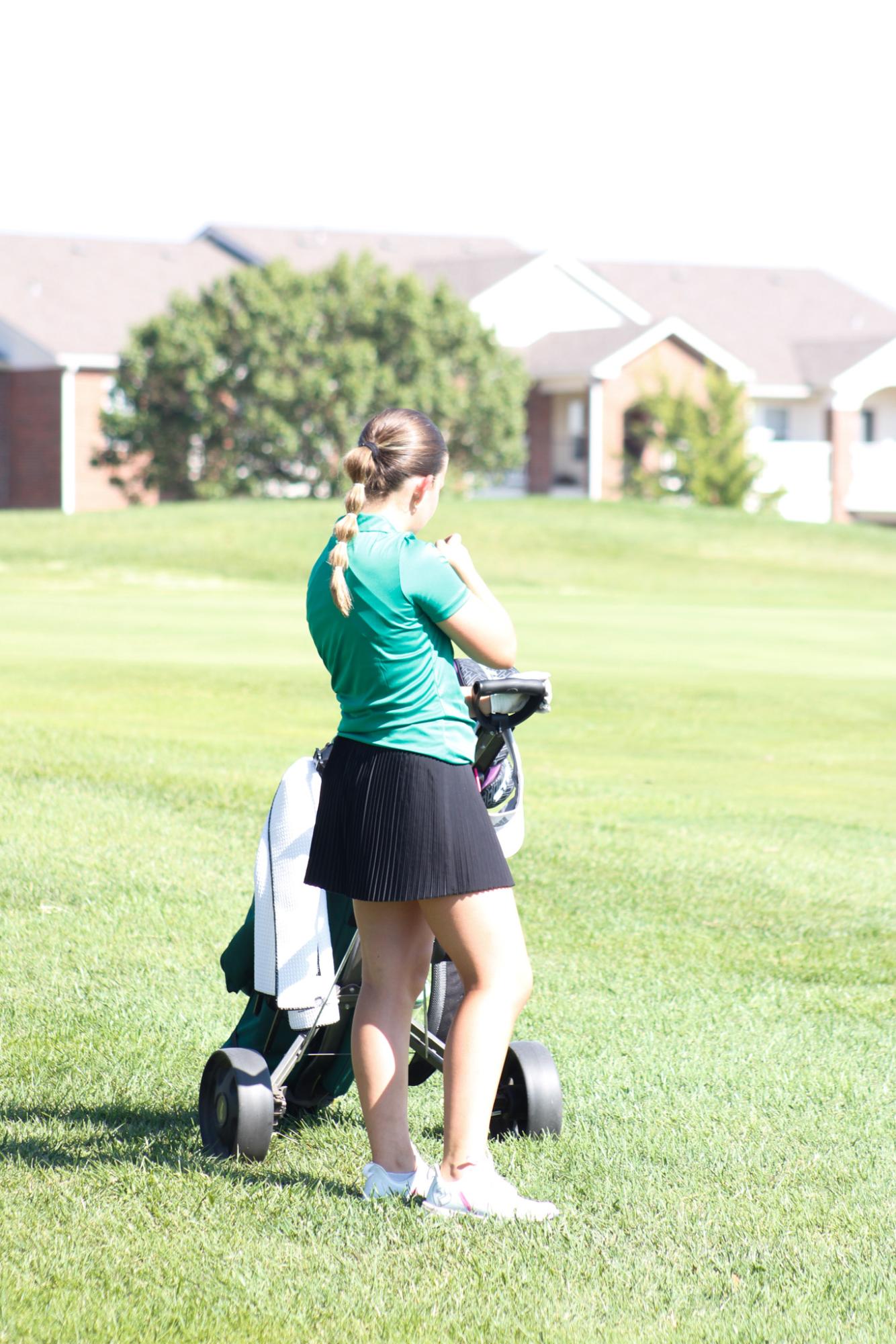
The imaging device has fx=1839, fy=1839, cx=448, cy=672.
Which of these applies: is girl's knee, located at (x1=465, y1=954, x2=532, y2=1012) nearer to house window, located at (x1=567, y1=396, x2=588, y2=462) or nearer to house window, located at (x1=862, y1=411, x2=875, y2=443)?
house window, located at (x1=567, y1=396, x2=588, y2=462)

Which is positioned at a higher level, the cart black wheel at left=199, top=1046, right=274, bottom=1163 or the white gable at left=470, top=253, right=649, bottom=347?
the white gable at left=470, top=253, right=649, bottom=347

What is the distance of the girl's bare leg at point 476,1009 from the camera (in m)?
4.18

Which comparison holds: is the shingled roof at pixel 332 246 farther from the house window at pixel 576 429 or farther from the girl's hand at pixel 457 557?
the girl's hand at pixel 457 557

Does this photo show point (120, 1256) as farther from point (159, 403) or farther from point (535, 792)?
point (159, 403)

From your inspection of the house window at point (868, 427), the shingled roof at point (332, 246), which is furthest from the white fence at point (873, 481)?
the shingled roof at point (332, 246)

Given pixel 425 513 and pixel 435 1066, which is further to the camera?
pixel 435 1066

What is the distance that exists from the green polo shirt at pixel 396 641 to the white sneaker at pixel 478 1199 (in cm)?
95

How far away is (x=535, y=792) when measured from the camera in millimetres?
10938

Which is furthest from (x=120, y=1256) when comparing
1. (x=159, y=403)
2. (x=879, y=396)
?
(x=879, y=396)

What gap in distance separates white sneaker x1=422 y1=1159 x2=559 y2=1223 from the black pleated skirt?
65 cm

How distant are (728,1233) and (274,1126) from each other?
50.1 inches

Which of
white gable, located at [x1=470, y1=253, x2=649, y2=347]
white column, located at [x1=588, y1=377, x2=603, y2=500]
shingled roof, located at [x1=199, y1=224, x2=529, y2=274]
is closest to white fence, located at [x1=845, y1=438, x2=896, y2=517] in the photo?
white gable, located at [x1=470, y1=253, x2=649, y2=347]

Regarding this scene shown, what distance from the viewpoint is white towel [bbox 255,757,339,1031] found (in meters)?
4.45

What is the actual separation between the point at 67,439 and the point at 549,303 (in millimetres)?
16654
